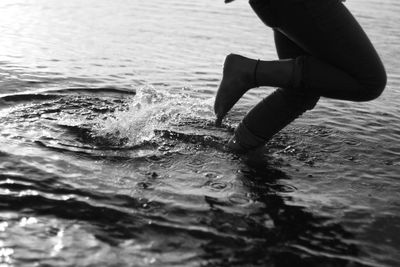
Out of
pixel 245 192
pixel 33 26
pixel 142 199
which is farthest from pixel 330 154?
pixel 33 26

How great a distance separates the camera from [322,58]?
295 cm

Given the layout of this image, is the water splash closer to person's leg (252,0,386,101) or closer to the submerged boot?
the submerged boot

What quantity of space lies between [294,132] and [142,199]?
182 centimetres

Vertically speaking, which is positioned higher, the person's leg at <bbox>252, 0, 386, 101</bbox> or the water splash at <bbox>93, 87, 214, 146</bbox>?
the person's leg at <bbox>252, 0, 386, 101</bbox>

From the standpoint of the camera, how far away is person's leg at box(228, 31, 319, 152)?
3.29m

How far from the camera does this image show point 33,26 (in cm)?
927

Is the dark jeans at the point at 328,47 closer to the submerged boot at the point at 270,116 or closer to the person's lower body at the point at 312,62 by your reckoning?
the person's lower body at the point at 312,62

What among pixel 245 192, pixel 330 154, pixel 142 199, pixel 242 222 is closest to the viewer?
pixel 242 222

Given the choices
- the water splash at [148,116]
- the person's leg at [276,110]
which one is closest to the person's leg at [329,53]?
the person's leg at [276,110]

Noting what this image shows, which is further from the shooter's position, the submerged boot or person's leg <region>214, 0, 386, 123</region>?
the submerged boot

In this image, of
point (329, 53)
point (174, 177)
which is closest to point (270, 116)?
point (329, 53)

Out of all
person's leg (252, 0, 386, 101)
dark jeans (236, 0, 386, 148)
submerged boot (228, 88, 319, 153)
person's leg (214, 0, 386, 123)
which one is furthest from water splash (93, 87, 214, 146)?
dark jeans (236, 0, 386, 148)

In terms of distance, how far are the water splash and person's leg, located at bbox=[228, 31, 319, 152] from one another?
76 centimetres

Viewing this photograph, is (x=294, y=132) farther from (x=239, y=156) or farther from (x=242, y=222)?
(x=242, y=222)
